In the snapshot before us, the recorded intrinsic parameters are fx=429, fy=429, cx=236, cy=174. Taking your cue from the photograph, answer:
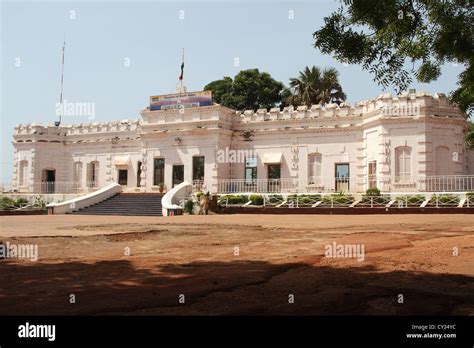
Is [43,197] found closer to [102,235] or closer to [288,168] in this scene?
[288,168]

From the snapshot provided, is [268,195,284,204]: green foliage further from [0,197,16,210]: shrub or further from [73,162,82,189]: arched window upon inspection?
[73,162,82,189]: arched window

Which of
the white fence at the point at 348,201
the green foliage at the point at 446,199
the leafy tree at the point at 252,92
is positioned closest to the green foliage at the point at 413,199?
the white fence at the point at 348,201

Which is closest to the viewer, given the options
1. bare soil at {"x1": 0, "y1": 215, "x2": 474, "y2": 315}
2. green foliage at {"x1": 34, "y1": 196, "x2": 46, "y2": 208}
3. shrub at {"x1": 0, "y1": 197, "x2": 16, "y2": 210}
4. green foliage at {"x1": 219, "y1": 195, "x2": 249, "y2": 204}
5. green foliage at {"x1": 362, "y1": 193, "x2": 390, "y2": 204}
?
bare soil at {"x1": 0, "y1": 215, "x2": 474, "y2": 315}

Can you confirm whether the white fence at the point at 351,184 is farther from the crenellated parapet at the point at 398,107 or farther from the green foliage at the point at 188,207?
the green foliage at the point at 188,207

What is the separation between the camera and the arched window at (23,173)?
38188mm

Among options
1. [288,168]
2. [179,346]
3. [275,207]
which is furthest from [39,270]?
[288,168]

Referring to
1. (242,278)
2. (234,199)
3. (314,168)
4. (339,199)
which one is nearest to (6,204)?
(234,199)

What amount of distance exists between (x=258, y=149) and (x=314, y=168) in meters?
4.43

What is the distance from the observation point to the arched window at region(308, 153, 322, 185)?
1186 inches

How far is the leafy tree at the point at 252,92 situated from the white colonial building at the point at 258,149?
17754 mm

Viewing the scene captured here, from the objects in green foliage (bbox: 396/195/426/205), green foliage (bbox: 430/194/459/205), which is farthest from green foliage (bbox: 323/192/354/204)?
green foliage (bbox: 430/194/459/205)

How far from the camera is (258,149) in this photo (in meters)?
31.9

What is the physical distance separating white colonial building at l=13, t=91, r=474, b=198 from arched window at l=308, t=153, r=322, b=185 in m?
0.07

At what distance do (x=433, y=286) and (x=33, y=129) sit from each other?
126 ft
